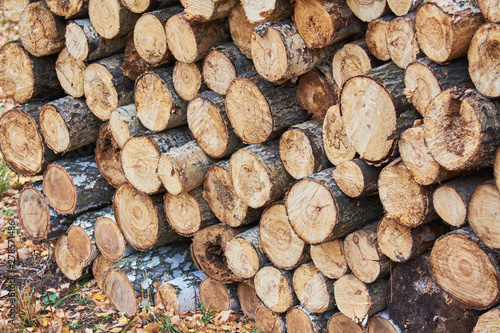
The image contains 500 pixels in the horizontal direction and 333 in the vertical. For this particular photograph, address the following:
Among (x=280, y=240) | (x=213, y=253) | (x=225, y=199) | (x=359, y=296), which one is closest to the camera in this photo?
(x=359, y=296)

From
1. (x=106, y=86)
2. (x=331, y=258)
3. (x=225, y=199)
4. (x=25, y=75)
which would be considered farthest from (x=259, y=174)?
(x=25, y=75)

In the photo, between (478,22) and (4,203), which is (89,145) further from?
(478,22)

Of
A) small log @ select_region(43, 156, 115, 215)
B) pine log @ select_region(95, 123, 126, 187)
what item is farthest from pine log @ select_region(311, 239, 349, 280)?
small log @ select_region(43, 156, 115, 215)

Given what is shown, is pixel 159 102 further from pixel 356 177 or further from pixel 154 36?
pixel 356 177

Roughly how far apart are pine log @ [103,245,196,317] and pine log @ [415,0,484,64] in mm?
2553

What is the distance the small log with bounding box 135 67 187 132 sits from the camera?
141 inches

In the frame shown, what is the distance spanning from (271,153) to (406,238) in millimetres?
951

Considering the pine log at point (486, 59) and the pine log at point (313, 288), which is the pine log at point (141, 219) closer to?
the pine log at point (313, 288)

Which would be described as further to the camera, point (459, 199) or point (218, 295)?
point (218, 295)

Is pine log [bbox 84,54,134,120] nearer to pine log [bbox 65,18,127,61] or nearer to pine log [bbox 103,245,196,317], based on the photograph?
pine log [bbox 65,18,127,61]

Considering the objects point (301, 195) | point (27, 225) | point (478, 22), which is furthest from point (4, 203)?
point (478, 22)

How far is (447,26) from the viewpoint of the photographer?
2.25m

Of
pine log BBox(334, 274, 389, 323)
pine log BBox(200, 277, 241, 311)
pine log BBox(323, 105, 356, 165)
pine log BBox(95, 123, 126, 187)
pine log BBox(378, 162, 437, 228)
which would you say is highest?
pine log BBox(323, 105, 356, 165)

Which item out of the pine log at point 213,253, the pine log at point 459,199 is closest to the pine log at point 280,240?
the pine log at point 213,253
